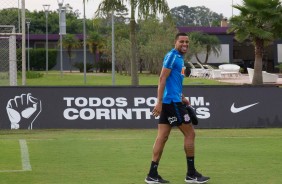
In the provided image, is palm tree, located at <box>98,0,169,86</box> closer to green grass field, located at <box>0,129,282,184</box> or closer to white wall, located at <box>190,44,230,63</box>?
green grass field, located at <box>0,129,282,184</box>

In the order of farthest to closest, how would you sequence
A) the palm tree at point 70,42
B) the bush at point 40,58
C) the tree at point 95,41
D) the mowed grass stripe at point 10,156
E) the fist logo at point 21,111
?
the tree at point 95,41, the palm tree at point 70,42, the bush at point 40,58, the fist logo at point 21,111, the mowed grass stripe at point 10,156

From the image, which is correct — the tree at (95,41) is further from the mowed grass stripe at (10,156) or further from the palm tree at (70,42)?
the mowed grass stripe at (10,156)

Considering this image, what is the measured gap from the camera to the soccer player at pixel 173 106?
9.33 m

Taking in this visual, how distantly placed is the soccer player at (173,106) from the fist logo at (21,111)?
9.09 metres

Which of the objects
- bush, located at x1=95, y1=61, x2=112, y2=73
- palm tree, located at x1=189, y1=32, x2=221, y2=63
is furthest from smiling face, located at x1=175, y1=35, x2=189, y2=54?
bush, located at x1=95, y1=61, x2=112, y2=73

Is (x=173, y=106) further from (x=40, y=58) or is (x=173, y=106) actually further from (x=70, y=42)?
(x=70, y=42)

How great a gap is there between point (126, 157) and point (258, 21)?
30512 millimetres

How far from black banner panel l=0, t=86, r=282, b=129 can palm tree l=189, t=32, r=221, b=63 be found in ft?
163

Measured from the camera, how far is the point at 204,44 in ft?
243

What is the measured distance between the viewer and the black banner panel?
18.1 m

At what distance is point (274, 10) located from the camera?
40781 mm

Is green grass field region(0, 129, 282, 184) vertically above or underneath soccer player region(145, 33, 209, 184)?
underneath

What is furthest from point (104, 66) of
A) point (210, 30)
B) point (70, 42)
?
point (210, 30)

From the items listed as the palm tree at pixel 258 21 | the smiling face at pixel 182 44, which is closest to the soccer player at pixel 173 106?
the smiling face at pixel 182 44
